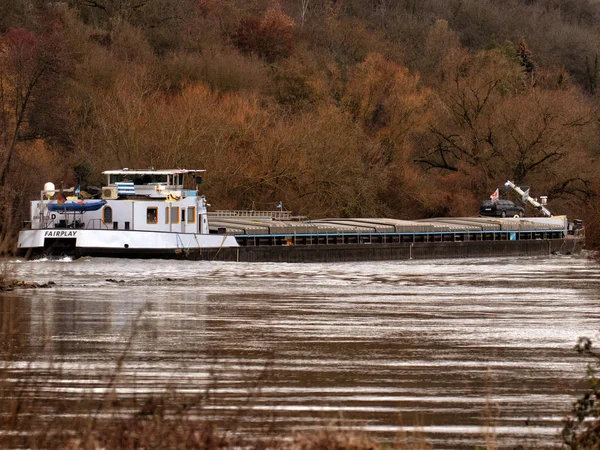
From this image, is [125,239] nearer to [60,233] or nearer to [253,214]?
[60,233]

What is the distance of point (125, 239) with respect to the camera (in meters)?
46.2

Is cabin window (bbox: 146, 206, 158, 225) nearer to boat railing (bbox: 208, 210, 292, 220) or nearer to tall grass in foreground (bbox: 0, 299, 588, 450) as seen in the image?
boat railing (bbox: 208, 210, 292, 220)

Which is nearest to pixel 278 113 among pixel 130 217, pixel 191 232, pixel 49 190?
pixel 191 232

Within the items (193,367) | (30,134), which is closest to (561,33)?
(30,134)

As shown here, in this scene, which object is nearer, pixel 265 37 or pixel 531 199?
pixel 531 199

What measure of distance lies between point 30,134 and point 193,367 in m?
43.8

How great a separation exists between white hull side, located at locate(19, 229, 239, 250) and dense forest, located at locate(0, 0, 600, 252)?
599cm

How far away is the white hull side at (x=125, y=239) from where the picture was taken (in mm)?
44688

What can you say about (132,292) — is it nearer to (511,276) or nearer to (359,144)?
(511,276)

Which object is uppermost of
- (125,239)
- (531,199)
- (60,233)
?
(531,199)

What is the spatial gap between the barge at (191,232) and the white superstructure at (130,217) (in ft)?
0.12

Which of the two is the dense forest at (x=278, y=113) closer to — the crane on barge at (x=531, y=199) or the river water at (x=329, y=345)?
the crane on barge at (x=531, y=199)

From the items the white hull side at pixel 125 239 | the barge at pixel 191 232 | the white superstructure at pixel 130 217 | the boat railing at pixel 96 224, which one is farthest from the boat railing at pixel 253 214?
the boat railing at pixel 96 224

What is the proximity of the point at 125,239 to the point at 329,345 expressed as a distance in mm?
25567
